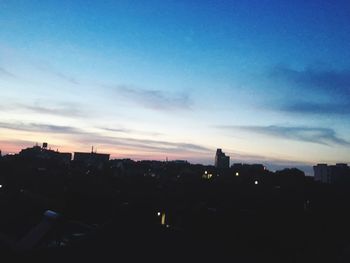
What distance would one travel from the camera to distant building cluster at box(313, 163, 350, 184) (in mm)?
139225

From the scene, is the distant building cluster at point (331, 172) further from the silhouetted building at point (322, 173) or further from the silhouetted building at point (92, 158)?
the silhouetted building at point (92, 158)

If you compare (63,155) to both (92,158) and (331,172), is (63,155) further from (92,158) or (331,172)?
(331,172)

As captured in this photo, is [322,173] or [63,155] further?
[63,155]

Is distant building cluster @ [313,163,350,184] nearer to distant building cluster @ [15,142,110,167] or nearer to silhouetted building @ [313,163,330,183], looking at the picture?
silhouetted building @ [313,163,330,183]

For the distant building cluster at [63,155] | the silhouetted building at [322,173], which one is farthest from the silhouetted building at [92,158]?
the silhouetted building at [322,173]

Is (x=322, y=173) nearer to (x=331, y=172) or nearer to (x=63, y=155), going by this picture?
(x=331, y=172)

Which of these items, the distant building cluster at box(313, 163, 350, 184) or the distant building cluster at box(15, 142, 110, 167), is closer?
the distant building cluster at box(313, 163, 350, 184)

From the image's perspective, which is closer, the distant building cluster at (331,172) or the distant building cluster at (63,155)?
the distant building cluster at (331,172)

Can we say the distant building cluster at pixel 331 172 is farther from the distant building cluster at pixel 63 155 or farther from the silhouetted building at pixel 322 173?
the distant building cluster at pixel 63 155

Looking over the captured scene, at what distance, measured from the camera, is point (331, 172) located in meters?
148

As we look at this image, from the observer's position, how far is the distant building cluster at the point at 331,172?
13923 cm

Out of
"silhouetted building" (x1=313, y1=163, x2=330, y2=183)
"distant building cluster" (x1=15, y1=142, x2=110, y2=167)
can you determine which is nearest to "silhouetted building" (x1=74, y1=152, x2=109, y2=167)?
"distant building cluster" (x1=15, y1=142, x2=110, y2=167)

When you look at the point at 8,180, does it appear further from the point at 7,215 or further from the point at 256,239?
the point at 256,239

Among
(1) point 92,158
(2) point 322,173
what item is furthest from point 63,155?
(2) point 322,173
